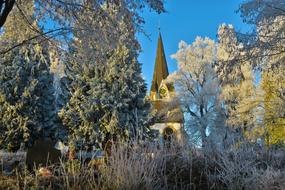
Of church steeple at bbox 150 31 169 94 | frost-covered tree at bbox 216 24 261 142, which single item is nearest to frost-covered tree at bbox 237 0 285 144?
frost-covered tree at bbox 216 24 261 142

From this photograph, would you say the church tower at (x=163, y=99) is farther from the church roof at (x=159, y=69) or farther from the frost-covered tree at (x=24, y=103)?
the frost-covered tree at (x=24, y=103)

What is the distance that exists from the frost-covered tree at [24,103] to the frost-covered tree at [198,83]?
36.8ft

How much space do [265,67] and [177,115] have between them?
18.5 m

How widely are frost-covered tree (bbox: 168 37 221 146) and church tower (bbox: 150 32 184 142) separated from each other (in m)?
1.20

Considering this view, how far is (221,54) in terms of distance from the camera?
90.6 ft

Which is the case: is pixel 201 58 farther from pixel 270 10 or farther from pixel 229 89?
pixel 270 10

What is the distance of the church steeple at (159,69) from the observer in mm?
43294

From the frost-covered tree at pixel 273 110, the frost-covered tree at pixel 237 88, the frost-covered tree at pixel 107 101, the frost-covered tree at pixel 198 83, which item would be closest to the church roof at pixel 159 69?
the frost-covered tree at pixel 198 83

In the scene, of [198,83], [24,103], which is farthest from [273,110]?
[24,103]

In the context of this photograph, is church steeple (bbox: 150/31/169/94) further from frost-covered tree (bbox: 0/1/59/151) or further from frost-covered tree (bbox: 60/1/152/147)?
frost-covered tree (bbox: 0/1/59/151)

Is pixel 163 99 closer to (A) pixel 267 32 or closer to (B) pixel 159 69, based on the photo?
(B) pixel 159 69

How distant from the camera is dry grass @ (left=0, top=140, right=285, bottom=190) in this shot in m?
4.24

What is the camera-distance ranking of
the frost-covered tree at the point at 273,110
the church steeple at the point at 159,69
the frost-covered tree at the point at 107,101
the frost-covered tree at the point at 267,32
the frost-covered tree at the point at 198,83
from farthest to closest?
1. the church steeple at the point at 159,69
2. the frost-covered tree at the point at 198,83
3. the frost-covered tree at the point at 273,110
4. the frost-covered tree at the point at 107,101
5. the frost-covered tree at the point at 267,32

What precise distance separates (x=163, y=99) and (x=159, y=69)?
23.9 feet
